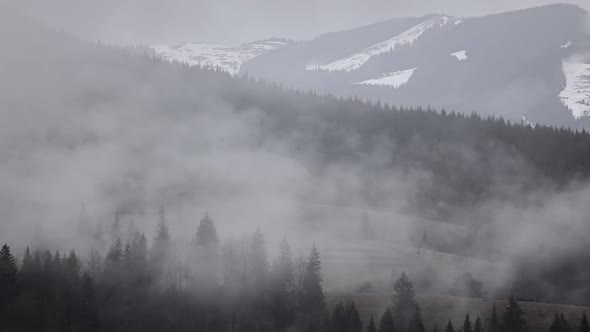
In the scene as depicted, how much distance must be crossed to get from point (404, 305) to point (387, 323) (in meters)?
10.3

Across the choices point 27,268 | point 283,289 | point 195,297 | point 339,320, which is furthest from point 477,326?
point 27,268

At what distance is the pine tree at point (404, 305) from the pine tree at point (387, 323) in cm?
427

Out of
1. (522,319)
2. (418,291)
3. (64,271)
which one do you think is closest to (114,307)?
(64,271)

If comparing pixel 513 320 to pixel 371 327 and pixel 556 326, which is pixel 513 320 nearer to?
pixel 556 326

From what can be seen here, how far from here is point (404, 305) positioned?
151875 mm

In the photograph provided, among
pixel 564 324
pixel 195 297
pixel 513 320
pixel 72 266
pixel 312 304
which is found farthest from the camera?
pixel 72 266

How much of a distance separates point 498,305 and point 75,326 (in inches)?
3271

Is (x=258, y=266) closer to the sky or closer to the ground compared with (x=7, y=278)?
closer to the sky

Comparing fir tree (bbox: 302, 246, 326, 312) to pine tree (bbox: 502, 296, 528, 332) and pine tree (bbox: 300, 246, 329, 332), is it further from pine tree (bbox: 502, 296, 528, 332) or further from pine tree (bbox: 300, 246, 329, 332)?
pine tree (bbox: 502, 296, 528, 332)

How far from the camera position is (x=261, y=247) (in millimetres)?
178625

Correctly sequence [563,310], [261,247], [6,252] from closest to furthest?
1. [563,310]
2. [6,252]
3. [261,247]

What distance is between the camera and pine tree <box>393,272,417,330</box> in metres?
148

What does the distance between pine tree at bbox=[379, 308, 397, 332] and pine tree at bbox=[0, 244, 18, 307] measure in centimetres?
7670

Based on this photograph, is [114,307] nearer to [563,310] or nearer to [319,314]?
[319,314]
